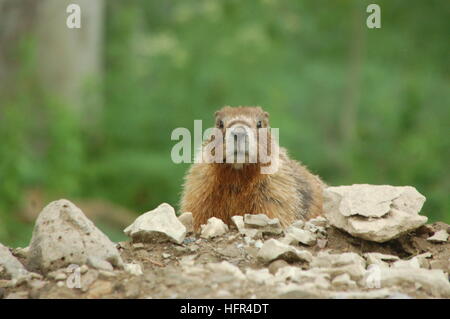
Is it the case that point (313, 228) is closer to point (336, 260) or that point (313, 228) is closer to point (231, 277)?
point (336, 260)

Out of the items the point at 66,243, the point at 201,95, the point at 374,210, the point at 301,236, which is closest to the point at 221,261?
the point at 301,236

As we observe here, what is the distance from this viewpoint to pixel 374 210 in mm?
5918

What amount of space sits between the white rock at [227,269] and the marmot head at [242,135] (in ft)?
6.99

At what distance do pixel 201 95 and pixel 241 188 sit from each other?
7.39 m

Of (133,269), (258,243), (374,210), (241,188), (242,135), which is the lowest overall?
(133,269)

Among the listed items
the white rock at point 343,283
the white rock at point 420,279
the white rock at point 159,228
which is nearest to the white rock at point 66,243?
the white rock at point 159,228

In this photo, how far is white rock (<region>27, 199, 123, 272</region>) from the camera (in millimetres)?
5348

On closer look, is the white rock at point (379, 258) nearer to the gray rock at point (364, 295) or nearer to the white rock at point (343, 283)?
the white rock at point (343, 283)

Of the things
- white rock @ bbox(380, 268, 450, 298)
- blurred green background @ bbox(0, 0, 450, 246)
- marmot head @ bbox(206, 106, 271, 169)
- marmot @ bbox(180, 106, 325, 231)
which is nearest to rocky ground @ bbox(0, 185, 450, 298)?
white rock @ bbox(380, 268, 450, 298)

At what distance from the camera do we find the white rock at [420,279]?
4977 mm

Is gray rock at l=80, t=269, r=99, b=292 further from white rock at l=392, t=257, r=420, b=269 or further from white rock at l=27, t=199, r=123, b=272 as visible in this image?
white rock at l=392, t=257, r=420, b=269

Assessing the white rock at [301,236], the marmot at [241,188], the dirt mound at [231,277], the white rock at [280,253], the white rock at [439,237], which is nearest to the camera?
the dirt mound at [231,277]
